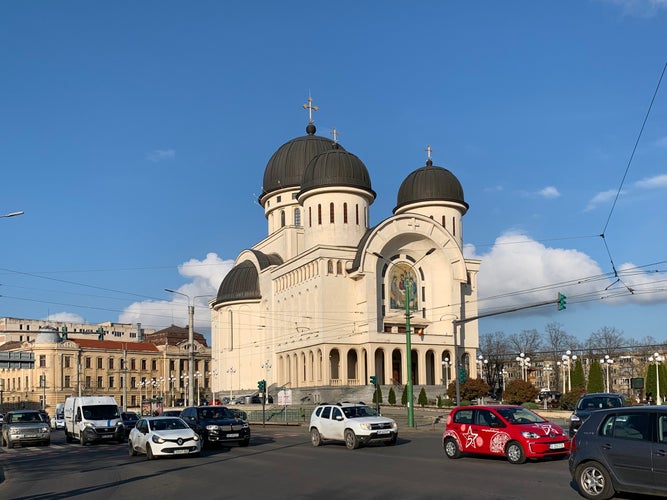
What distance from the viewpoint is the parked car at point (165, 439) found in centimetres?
2412

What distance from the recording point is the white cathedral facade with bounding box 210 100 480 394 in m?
66.6

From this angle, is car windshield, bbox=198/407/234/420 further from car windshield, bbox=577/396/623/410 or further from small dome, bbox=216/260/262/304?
small dome, bbox=216/260/262/304

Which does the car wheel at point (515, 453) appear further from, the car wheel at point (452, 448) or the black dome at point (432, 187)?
the black dome at point (432, 187)

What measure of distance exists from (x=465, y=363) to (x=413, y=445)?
4655 centimetres

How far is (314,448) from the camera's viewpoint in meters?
28.1

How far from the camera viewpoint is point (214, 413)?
30125 millimetres

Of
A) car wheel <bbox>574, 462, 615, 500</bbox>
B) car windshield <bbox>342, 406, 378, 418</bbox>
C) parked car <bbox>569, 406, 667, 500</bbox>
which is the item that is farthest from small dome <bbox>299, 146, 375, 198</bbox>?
car wheel <bbox>574, 462, 615, 500</bbox>

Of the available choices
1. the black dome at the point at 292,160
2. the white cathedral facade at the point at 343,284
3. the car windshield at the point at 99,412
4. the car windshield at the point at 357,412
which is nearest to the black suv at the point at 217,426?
the car windshield at the point at 357,412

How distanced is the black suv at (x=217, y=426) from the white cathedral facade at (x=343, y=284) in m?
30.5

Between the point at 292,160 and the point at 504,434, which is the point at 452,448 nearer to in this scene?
the point at 504,434

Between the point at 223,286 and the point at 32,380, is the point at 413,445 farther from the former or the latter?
the point at 32,380

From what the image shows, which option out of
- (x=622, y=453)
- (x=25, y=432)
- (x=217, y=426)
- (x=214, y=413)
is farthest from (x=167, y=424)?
(x=622, y=453)

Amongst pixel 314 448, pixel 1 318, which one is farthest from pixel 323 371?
pixel 1 318

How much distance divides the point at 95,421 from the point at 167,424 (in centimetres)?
1067
